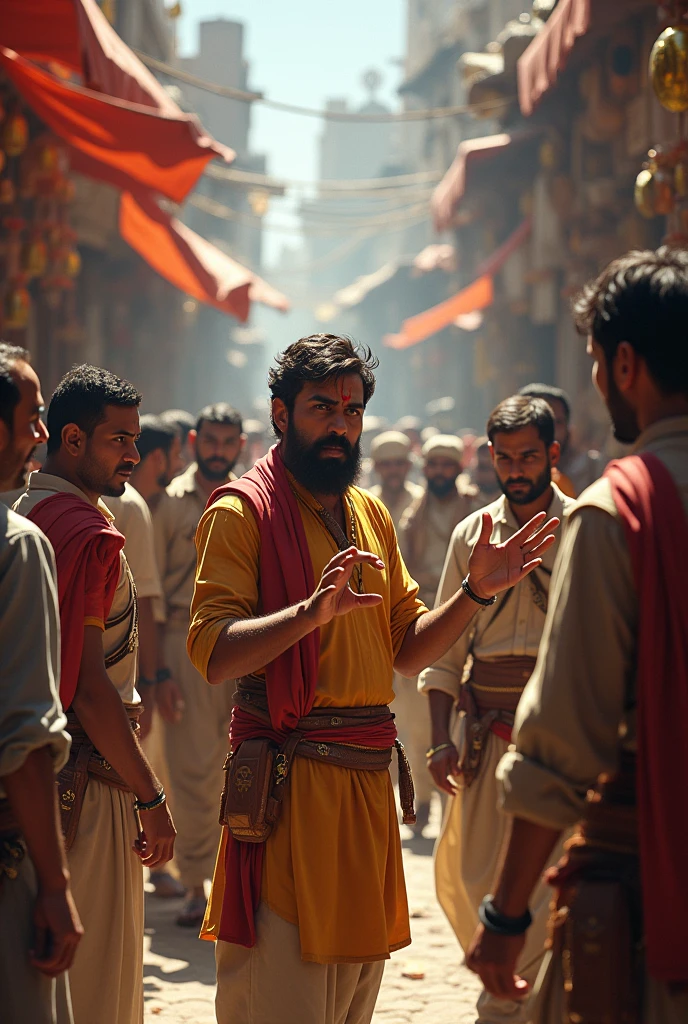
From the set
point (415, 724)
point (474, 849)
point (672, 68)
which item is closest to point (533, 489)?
point (474, 849)

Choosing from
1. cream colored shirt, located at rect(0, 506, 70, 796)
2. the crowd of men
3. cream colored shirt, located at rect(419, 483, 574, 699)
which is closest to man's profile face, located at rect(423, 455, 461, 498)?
the crowd of men

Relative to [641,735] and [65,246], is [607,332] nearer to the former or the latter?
[641,735]

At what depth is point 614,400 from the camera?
244 cm

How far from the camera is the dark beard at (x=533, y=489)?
485cm

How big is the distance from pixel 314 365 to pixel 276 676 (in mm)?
818

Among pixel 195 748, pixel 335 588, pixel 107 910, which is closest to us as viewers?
pixel 335 588

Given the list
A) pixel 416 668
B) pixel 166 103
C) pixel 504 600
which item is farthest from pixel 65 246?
pixel 416 668

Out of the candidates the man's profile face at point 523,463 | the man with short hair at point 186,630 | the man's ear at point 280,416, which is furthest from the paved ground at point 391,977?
the man's ear at point 280,416

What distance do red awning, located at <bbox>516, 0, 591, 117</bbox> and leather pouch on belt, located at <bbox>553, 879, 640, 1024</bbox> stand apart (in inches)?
334

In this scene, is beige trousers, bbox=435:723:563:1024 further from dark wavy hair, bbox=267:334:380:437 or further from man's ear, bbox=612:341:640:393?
man's ear, bbox=612:341:640:393

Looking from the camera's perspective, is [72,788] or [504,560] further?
[72,788]

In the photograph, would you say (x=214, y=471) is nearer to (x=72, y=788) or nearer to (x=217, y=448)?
(x=217, y=448)

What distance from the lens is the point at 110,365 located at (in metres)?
20.9

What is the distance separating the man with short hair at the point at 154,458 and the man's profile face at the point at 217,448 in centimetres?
14
